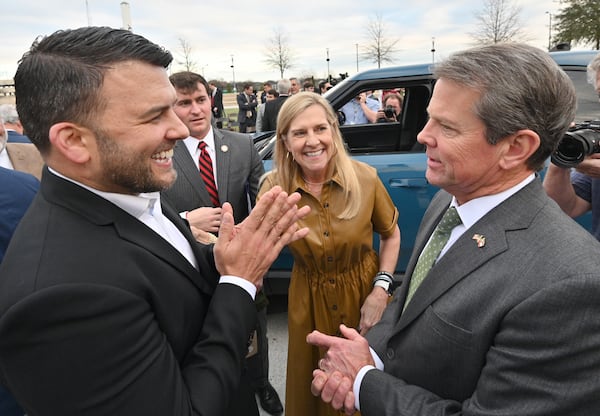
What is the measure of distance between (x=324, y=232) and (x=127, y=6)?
24.0 feet

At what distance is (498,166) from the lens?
1.22 meters

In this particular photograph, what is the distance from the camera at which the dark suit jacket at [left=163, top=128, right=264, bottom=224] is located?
2.46 meters

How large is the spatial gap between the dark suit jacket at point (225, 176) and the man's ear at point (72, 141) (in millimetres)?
1354

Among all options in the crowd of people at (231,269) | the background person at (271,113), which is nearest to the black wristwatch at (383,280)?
the crowd of people at (231,269)

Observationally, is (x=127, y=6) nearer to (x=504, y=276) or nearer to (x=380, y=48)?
(x=504, y=276)

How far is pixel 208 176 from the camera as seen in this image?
2.54 meters

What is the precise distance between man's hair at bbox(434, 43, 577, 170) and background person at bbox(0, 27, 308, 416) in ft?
2.06

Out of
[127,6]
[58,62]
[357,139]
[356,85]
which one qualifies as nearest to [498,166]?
[58,62]

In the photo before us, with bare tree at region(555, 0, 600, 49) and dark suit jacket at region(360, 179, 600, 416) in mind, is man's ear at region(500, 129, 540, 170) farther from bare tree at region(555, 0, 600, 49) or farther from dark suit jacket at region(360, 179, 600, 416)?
bare tree at region(555, 0, 600, 49)

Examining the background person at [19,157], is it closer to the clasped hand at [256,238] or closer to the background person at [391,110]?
the clasped hand at [256,238]

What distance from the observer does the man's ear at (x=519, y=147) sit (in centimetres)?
115

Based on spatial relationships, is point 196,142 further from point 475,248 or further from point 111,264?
point 475,248

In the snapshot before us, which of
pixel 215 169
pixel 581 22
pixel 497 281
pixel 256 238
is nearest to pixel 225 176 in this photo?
pixel 215 169

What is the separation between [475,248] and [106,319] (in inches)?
39.1
